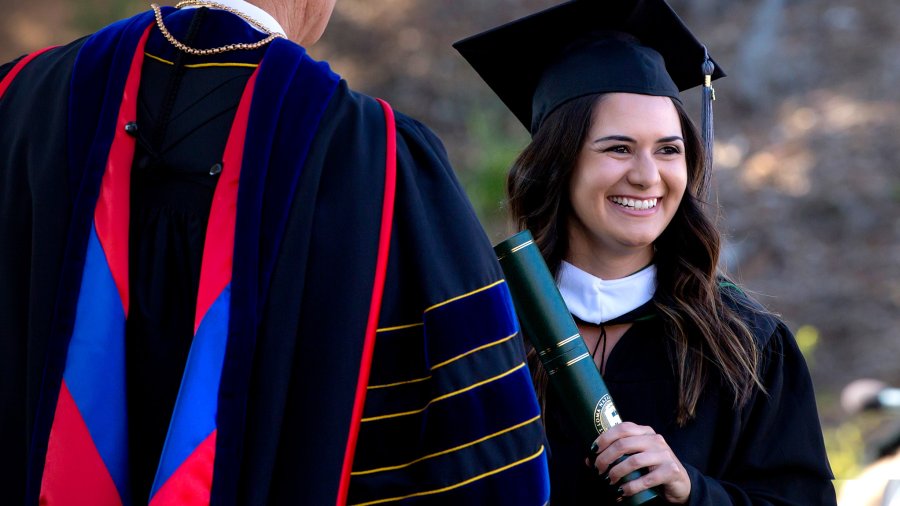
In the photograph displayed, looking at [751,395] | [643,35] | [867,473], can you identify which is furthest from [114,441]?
[867,473]

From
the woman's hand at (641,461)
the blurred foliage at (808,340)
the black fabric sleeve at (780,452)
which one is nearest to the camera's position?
the woman's hand at (641,461)

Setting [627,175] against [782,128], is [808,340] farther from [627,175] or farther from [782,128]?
[627,175]

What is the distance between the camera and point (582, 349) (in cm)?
236

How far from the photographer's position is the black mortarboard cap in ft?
9.05

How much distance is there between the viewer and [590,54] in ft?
9.19

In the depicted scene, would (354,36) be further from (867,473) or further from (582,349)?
(582,349)

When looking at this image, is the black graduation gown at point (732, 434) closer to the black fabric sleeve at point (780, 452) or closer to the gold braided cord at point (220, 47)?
the black fabric sleeve at point (780, 452)

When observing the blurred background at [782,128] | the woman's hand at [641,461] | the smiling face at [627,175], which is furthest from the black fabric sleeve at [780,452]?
the blurred background at [782,128]

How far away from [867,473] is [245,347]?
269cm

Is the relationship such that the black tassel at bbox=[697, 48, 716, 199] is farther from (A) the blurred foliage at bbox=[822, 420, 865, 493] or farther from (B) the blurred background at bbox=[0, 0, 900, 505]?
(B) the blurred background at bbox=[0, 0, 900, 505]

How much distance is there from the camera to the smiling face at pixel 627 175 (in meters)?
2.65

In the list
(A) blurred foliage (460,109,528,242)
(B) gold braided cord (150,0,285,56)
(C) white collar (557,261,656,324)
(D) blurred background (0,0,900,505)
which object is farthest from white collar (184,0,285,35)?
(A) blurred foliage (460,109,528,242)

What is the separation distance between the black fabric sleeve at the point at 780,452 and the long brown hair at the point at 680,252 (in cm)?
6

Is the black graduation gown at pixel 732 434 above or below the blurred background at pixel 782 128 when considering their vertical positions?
below
